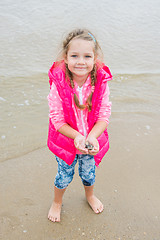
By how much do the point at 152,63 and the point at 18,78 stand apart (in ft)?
11.7

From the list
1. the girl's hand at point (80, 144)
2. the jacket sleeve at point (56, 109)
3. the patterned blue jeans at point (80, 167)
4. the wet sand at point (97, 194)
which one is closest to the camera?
the girl's hand at point (80, 144)

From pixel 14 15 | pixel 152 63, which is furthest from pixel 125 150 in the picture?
pixel 14 15

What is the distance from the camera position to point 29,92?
4582 millimetres

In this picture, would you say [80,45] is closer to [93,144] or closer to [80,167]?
[93,144]

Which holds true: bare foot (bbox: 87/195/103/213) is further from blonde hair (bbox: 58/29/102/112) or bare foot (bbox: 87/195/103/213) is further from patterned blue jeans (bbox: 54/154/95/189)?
blonde hair (bbox: 58/29/102/112)

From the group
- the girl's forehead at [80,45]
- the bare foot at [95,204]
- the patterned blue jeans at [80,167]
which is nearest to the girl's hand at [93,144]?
the patterned blue jeans at [80,167]

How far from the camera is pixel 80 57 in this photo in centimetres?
176

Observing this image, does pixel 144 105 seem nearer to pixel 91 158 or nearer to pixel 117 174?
pixel 117 174

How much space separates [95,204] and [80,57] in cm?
143

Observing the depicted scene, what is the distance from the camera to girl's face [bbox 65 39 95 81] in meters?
1.75

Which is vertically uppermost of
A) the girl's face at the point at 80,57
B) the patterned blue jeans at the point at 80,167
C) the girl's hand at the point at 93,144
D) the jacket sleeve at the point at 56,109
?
the girl's face at the point at 80,57

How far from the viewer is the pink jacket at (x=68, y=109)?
1.80 meters

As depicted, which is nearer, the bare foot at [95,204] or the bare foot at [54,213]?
the bare foot at [54,213]

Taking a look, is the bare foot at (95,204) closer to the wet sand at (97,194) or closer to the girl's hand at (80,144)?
the wet sand at (97,194)
